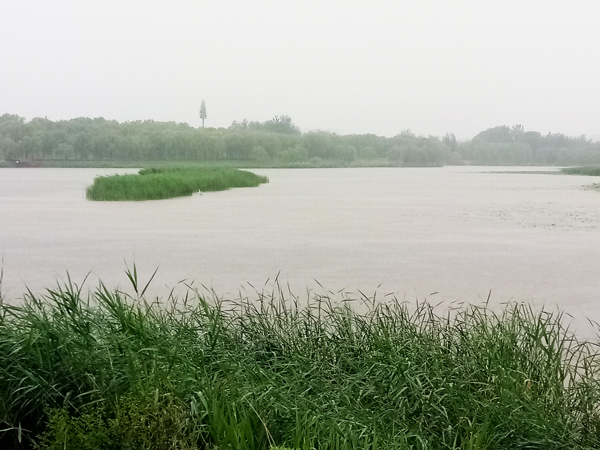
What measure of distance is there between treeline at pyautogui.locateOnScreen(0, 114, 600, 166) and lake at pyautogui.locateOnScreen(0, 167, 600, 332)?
0.81m

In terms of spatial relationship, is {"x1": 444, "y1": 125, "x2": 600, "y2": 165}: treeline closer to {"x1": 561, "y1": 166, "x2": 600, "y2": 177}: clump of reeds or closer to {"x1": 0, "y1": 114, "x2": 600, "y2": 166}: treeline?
{"x1": 0, "y1": 114, "x2": 600, "y2": 166}: treeline

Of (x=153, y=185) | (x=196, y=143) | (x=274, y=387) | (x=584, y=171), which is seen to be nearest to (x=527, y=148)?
(x=196, y=143)

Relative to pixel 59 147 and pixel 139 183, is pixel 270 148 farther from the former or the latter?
pixel 59 147

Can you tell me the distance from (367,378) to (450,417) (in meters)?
0.29

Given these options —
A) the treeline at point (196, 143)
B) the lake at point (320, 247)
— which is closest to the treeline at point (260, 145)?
the treeline at point (196, 143)

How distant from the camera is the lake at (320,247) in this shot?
425cm

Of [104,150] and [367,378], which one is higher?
[104,150]

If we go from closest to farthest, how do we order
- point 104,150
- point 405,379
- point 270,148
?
point 405,379
point 104,150
point 270,148

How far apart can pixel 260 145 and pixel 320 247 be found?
3.88m

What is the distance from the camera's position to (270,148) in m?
9.69

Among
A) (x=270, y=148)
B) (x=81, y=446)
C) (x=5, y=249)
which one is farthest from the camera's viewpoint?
(x=270, y=148)

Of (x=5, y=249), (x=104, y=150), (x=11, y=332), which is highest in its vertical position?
(x=104, y=150)

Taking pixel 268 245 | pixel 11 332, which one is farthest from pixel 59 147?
pixel 11 332

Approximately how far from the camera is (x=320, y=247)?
19.7ft
